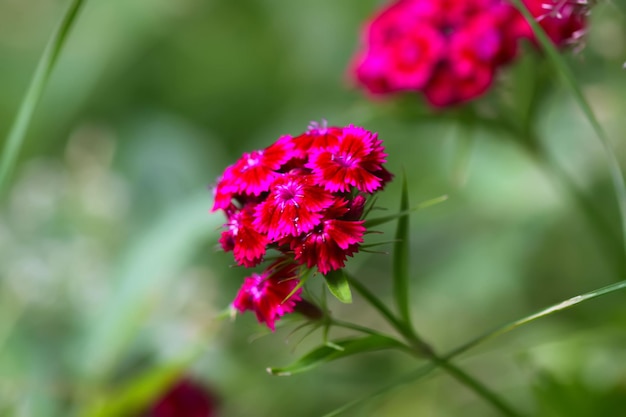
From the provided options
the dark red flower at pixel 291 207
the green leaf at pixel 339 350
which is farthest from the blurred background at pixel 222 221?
the dark red flower at pixel 291 207

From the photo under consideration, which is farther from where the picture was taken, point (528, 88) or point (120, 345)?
point (120, 345)

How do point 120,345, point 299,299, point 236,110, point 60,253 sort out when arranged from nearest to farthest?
1. point 299,299
2. point 120,345
3. point 60,253
4. point 236,110

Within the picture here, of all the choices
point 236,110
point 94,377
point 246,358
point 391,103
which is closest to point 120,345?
point 94,377

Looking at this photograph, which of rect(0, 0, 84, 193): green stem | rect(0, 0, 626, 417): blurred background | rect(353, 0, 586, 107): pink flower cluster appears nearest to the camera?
rect(0, 0, 84, 193): green stem

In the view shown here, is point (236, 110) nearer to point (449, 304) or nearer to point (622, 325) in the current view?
point (449, 304)

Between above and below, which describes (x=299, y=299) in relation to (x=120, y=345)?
above

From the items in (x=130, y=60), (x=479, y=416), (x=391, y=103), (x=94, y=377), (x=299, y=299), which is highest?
(x=130, y=60)

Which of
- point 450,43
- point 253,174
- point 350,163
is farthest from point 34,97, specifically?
point 450,43

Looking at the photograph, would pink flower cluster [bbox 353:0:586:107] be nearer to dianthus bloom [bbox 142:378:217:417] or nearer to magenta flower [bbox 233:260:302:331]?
magenta flower [bbox 233:260:302:331]

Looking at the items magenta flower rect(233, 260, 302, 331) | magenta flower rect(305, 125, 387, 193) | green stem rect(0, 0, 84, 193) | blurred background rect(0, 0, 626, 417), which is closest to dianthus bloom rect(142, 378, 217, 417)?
blurred background rect(0, 0, 626, 417)
